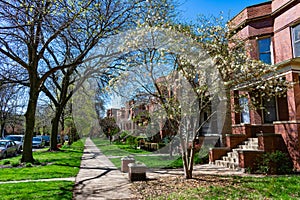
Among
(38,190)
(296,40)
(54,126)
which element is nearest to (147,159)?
(38,190)

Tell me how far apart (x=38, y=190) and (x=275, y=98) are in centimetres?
1043

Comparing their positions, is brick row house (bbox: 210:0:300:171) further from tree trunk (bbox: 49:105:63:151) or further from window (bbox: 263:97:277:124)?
tree trunk (bbox: 49:105:63:151)

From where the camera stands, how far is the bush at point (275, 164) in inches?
361

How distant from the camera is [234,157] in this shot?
35.9ft

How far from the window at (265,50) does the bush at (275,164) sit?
5588 mm

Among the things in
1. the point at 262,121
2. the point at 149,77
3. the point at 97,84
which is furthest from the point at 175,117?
the point at 97,84

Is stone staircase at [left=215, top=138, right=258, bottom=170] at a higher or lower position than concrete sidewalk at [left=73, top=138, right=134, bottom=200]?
higher

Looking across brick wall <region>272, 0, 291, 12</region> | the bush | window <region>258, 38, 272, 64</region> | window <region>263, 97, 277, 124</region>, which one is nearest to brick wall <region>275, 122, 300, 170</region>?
the bush

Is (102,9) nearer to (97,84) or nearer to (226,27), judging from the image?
(226,27)

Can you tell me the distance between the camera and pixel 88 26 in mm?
9125

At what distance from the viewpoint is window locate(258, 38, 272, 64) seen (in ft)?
43.2

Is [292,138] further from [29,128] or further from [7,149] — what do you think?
[7,149]

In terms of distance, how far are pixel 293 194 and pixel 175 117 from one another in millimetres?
3691

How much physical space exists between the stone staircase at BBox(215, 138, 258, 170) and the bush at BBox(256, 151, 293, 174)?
99 centimetres
